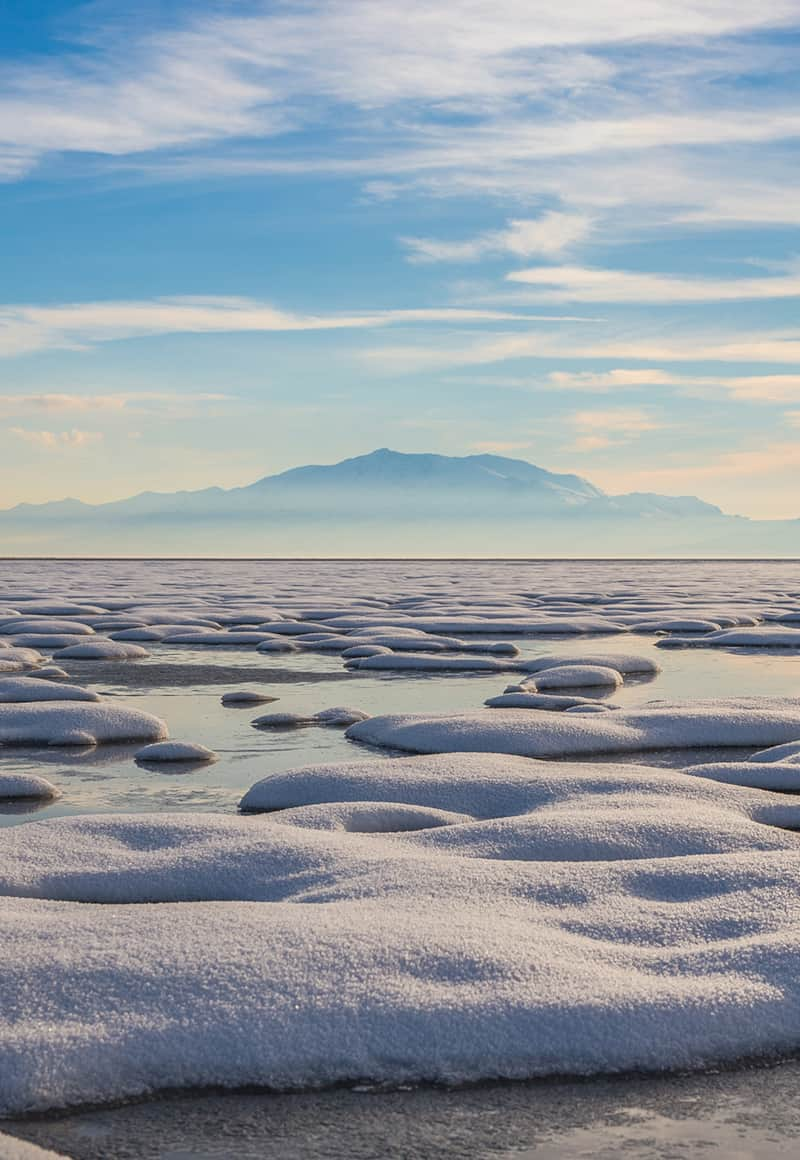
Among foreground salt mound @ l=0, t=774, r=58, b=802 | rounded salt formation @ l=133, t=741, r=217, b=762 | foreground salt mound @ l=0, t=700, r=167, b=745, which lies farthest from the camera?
foreground salt mound @ l=0, t=700, r=167, b=745

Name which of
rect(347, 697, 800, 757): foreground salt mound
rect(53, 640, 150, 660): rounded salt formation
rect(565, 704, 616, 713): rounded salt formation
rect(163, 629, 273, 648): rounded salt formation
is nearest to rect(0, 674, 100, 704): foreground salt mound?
rect(347, 697, 800, 757): foreground salt mound

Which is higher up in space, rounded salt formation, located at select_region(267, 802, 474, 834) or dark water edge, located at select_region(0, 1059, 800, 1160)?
rounded salt formation, located at select_region(267, 802, 474, 834)

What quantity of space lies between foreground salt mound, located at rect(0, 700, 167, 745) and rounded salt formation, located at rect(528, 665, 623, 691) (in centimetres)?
325

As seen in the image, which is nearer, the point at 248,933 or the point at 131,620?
the point at 248,933

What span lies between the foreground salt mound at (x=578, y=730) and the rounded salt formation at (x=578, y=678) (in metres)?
1.97

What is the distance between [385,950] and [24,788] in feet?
9.52

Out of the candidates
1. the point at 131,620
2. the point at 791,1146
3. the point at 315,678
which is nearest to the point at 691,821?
the point at 791,1146

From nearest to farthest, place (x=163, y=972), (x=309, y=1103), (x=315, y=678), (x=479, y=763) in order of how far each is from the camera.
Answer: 1. (x=309, y=1103)
2. (x=163, y=972)
3. (x=479, y=763)
4. (x=315, y=678)

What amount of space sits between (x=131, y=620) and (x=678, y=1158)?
48.8 feet

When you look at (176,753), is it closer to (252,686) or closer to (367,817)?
(367,817)

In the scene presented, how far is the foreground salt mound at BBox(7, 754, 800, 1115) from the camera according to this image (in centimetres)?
241

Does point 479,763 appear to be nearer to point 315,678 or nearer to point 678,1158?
point 678,1158

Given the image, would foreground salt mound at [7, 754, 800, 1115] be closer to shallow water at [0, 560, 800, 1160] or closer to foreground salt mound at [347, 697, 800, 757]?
shallow water at [0, 560, 800, 1160]

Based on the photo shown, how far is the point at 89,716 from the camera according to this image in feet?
22.6
